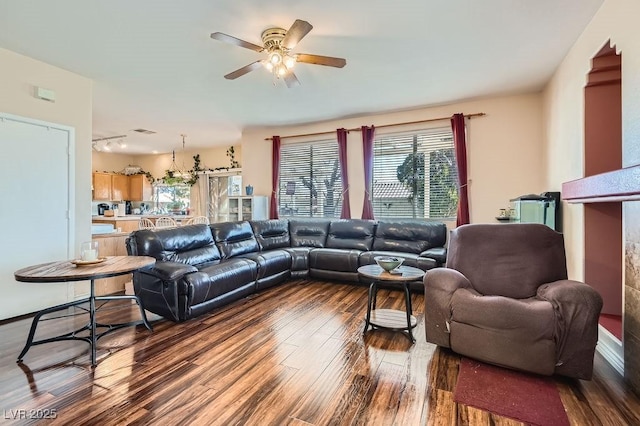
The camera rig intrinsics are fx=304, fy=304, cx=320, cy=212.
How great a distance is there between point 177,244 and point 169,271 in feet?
2.23

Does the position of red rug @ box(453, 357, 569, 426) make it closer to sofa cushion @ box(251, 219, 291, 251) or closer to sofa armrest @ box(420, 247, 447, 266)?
sofa armrest @ box(420, 247, 447, 266)

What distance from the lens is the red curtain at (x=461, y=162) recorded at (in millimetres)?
4656

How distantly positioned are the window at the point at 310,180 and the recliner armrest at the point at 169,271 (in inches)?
123

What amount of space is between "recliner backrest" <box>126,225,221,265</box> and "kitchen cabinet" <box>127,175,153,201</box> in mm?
5986

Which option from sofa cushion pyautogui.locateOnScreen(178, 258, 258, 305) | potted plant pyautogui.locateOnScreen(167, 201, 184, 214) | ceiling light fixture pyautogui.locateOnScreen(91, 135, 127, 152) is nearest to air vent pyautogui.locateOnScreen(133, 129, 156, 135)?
ceiling light fixture pyautogui.locateOnScreen(91, 135, 127, 152)

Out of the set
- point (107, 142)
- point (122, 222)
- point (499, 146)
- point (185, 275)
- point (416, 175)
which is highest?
point (107, 142)

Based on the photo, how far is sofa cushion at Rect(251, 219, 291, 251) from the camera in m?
5.04

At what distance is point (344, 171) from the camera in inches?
219

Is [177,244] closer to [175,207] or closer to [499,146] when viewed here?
[499,146]

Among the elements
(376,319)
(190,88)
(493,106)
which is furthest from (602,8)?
(190,88)

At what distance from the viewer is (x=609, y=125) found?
277cm

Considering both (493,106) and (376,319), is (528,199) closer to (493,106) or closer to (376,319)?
(493,106)

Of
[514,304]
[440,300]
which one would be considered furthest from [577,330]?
[440,300]

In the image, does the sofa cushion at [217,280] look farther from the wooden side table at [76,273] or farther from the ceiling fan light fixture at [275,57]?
the ceiling fan light fixture at [275,57]
